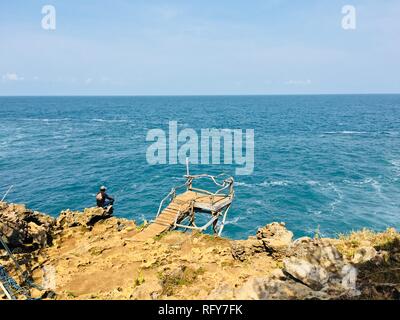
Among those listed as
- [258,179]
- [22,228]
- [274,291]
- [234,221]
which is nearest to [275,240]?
[274,291]

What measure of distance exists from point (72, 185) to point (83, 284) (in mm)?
29306

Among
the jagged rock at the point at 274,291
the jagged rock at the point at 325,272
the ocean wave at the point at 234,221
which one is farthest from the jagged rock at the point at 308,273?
the ocean wave at the point at 234,221

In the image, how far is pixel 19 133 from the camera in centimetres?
7469

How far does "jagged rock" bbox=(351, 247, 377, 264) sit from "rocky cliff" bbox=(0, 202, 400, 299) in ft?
0.10

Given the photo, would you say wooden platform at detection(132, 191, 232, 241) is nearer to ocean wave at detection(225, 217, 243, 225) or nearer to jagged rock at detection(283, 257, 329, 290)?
ocean wave at detection(225, 217, 243, 225)

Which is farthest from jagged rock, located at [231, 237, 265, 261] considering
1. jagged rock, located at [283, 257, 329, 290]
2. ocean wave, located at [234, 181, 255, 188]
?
ocean wave, located at [234, 181, 255, 188]

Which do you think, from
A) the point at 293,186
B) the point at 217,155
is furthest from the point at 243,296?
the point at 217,155

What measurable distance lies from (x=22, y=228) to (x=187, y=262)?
843 cm

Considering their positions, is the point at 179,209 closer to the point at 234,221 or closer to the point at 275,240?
the point at 275,240

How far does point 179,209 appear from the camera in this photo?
739 inches

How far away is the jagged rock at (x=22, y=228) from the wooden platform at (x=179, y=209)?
462 centimetres

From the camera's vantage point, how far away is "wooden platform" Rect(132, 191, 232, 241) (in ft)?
53.7

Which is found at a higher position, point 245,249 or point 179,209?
point 179,209
